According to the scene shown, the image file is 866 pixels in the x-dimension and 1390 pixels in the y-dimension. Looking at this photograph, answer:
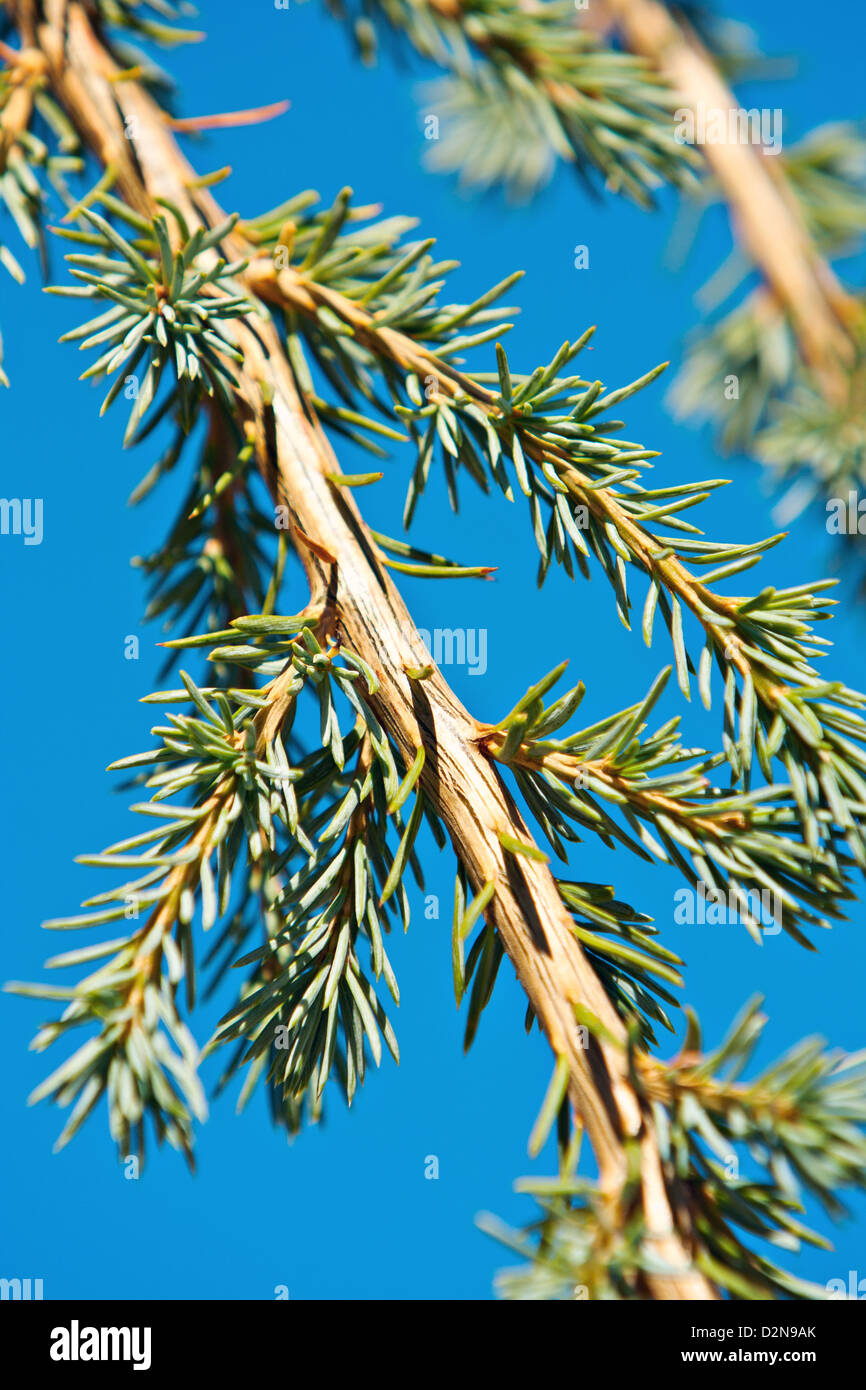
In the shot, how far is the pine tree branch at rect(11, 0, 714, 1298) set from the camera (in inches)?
15.3

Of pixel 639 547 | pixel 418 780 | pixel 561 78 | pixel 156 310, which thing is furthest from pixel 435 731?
pixel 561 78

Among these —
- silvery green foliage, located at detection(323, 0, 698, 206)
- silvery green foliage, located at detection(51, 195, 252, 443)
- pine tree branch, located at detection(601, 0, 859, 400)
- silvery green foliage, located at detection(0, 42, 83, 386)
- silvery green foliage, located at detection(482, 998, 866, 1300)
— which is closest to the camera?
silvery green foliage, located at detection(482, 998, 866, 1300)

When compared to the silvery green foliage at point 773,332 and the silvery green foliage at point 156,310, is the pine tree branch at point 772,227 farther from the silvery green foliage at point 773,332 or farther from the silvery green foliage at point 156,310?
the silvery green foliage at point 156,310

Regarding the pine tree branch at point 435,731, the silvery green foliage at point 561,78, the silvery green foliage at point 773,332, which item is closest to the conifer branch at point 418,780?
the pine tree branch at point 435,731

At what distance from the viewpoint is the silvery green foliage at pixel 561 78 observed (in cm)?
80

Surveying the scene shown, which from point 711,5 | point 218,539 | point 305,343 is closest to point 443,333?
point 305,343

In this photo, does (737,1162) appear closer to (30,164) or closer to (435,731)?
(435,731)

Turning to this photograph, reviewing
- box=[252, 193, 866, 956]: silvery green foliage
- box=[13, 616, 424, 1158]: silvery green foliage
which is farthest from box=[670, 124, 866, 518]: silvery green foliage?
box=[13, 616, 424, 1158]: silvery green foliage

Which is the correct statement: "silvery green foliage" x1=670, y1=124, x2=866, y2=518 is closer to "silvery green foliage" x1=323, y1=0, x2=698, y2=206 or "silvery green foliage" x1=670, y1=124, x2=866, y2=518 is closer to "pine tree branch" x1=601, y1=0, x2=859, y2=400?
"pine tree branch" x1=601, y1=0, x2=859, y2=400

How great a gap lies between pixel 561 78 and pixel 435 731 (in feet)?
2.11

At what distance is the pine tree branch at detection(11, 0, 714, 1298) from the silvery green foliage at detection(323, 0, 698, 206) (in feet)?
1.18

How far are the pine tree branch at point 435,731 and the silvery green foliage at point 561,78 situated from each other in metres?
0.36

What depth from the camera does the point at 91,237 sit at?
513 mm
